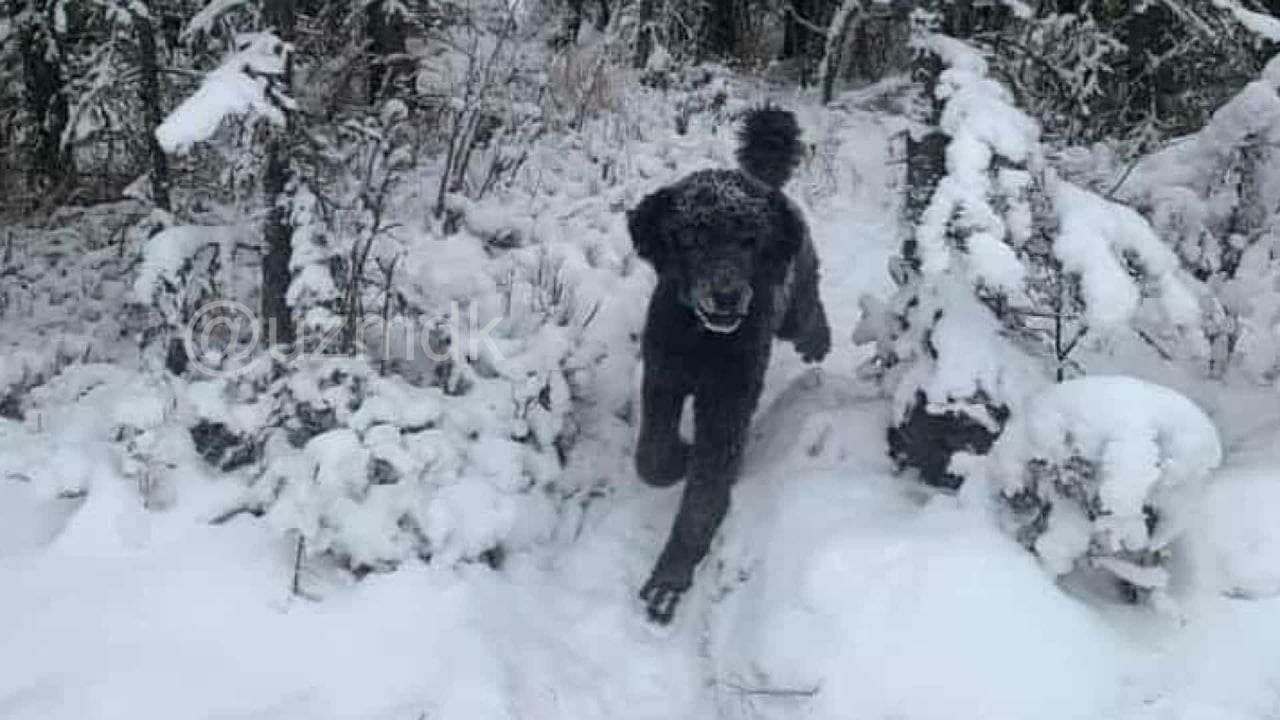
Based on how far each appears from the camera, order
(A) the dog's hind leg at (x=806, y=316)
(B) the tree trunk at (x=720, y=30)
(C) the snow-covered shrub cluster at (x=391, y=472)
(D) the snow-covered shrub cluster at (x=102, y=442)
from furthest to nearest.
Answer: (B) the tree trunk at (x=720, y=30) → (A) the dog's hind leg at (x=806, y=316) → (D) the snow-covered shrub cluster at (x=102, y=442) → (C) the snow-covered shrub cluster at (x=391, y=472)

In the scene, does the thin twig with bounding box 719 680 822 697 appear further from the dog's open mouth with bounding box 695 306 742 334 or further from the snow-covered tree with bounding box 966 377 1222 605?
the dog's open mouth with bounding box 695 306 742 334

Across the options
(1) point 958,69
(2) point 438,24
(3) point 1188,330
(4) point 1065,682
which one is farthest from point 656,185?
(4) point 1065,682

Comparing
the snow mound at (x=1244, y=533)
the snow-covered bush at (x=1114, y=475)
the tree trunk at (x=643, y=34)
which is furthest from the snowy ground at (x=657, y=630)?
the tree trunk at (x=643, y=34)

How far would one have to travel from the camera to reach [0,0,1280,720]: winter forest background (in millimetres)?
3221

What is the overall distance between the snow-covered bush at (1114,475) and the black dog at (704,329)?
1068 millimetres

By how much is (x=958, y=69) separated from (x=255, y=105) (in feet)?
6.78

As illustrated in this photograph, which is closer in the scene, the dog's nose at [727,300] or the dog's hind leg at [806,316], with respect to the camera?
the dog's nose at [727,300]

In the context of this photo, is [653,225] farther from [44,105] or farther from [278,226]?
[44,105]

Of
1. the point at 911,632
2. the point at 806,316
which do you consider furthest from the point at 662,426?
the point at 911,632

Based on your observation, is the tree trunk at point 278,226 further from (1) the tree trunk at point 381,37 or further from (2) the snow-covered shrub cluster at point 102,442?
(1) the tree trunk at point 381,37

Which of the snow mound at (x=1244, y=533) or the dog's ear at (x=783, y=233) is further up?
the dog's ear at (x=783, y=233)

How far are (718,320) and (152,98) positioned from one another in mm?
2235

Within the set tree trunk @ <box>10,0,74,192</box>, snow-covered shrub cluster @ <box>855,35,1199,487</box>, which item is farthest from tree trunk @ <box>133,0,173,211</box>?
snow-covered shrub cluster @ <box>855,35,1199,487</box>

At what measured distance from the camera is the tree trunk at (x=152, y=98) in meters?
4.38
